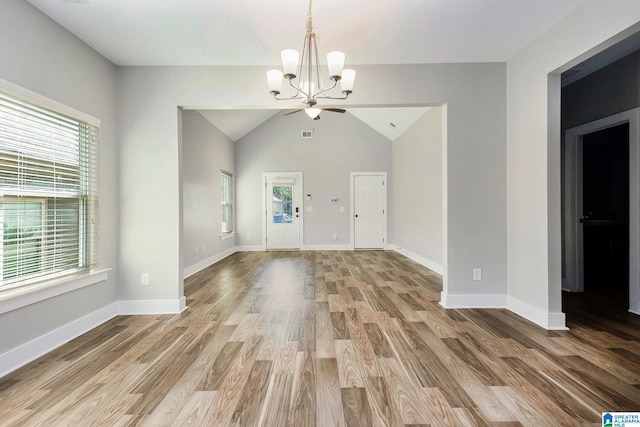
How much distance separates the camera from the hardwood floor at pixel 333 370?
1.66 m

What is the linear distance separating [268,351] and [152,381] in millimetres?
789

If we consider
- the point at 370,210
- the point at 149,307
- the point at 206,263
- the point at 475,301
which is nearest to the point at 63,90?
the point at 149,307

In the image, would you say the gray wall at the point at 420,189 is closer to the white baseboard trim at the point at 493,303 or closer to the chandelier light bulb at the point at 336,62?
the white baseboard trim at the point at 493,303

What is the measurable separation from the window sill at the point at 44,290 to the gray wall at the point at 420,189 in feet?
13.7

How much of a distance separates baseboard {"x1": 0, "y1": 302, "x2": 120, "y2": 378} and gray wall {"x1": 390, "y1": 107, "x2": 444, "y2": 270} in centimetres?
418

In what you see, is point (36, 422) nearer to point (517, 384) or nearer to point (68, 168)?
point (68, 168)

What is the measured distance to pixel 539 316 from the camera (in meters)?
2.89

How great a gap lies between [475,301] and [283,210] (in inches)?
211

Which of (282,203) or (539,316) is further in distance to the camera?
(282,203)

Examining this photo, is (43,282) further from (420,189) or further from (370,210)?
(370,210)

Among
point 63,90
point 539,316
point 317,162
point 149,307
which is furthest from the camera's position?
point 317,162

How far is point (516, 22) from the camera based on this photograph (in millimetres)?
2646

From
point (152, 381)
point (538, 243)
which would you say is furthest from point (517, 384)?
point (152, 381)

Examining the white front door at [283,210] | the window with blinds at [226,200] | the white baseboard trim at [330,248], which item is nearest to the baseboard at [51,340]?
the window with blinds at [226,200]
